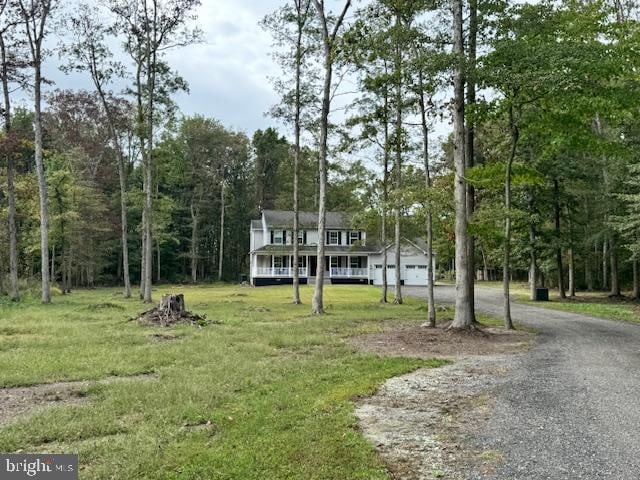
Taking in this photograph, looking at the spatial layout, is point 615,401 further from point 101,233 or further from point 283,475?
point 101,233

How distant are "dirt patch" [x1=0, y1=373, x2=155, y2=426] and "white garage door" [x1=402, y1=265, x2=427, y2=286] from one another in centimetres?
3771

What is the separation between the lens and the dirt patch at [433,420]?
4.09 metres

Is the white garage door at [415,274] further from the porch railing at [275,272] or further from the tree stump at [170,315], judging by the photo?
the tree stump at [170,315]

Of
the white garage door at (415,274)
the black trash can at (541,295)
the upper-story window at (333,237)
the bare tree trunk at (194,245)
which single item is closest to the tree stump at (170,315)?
the black trash can at (541,295)

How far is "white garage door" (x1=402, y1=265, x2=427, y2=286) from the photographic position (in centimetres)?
4372

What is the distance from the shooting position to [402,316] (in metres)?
17.1

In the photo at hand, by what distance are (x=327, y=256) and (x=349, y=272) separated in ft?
8.41

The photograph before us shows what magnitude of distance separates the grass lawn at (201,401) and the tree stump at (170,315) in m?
1.17

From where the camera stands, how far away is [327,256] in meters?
45.8

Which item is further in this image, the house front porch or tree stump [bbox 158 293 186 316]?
the house front porch

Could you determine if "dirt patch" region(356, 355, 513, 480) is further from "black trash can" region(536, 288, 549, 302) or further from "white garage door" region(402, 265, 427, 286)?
"white garage door" region(402, 265, 427, 286)

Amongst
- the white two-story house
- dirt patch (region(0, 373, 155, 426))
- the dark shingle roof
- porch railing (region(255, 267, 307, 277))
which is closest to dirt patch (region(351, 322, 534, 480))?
dirt patch (region(0, 373, 155, 426))

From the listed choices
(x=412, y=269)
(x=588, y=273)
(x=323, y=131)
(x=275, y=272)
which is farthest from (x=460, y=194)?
(x=275, y=272)

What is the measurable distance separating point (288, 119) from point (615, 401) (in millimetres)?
18782
